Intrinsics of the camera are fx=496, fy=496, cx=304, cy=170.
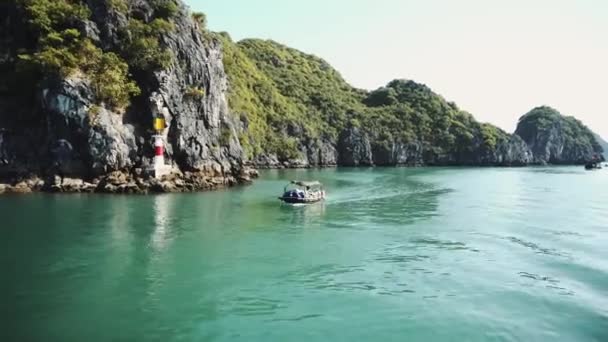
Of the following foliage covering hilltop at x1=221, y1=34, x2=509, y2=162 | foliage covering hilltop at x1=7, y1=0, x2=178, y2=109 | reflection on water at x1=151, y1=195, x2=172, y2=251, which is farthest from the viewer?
foliage covering hilltop at x1=221, y1=34, x2=509, y2=162

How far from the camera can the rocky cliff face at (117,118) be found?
6481 centimetres

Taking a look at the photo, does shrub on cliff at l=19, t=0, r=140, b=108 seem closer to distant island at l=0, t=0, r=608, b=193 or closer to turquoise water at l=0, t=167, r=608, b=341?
distant island at l=0, t=0, r=608, b=193

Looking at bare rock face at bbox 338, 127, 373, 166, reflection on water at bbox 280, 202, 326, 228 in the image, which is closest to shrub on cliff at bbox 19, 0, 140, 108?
reflection on water at bbox 280, 202, 326, 228

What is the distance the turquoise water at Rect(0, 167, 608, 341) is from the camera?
21.9 m

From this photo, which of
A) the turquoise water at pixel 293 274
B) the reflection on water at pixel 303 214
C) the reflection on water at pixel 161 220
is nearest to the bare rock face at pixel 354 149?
the reflection on water at pixel 303 214

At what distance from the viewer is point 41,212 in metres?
48.3

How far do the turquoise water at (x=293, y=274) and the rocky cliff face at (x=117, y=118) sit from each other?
11.7m

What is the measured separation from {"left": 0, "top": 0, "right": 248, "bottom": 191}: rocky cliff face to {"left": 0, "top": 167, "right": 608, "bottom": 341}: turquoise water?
11.7 metres

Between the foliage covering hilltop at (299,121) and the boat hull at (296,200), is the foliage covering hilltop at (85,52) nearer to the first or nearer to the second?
the boat hull at (296,200)

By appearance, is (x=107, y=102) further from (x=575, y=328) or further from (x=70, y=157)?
(x=575, y=328)

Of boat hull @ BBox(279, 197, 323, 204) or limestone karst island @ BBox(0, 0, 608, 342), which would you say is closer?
limestone karst island @ BBox(0, 0, 608, 342)

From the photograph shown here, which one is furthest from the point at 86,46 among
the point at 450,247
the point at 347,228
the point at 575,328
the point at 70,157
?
the point at 575,328

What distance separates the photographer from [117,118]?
6825 cm

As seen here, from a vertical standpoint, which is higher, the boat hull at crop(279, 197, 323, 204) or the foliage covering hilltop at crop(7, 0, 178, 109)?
the foliage covering hilltop at crop(7, 0, 178, 109)
